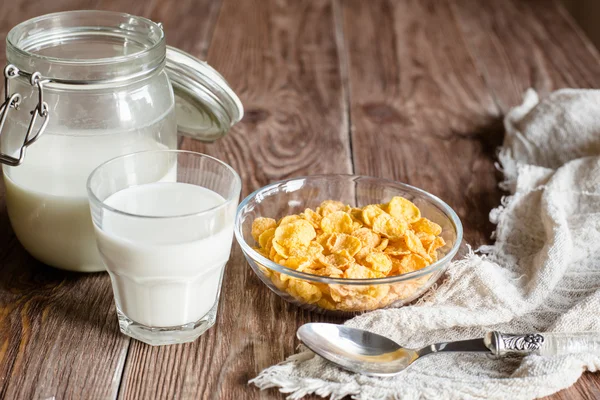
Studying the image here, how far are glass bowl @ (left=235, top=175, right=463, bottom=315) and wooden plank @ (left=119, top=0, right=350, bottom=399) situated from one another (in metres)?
0.04

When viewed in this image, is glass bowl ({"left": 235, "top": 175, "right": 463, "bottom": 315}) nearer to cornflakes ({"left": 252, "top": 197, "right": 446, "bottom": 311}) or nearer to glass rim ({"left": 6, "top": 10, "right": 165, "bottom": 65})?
cornflakes ({"left": 252, "top": 197, "right": 446, "bottom": 311})

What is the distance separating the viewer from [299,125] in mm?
1404

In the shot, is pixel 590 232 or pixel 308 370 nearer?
pixel 308 370

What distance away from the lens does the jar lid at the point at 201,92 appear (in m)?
0.96

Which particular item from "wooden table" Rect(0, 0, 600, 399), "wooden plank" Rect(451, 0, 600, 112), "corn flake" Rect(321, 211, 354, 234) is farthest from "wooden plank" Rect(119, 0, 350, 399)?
"wooden plank" Rect(451, 0, 600, 112)

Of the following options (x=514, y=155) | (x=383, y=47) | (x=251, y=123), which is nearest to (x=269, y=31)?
(x=383, y=47)

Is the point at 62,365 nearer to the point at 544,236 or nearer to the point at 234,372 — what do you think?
the point at 234,372

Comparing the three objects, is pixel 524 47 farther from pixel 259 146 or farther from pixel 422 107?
pixel 259 146

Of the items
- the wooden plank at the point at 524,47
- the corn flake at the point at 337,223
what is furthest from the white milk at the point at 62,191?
the wooden plank at the point at 524,47

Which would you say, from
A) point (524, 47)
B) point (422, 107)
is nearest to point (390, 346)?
point (422, 107)

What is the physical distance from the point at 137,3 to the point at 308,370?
1372 mm

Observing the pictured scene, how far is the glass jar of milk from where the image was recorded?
831 millimetres

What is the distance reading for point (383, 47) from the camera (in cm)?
177

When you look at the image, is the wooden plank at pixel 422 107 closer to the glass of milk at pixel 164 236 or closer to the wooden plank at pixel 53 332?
the glass of milk at pixel 164 236
